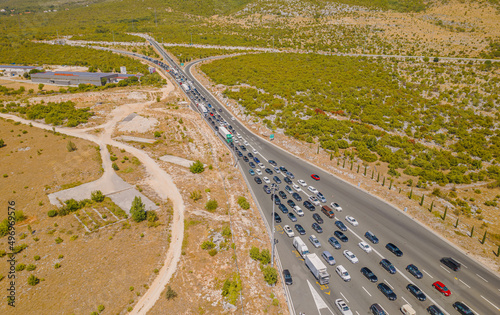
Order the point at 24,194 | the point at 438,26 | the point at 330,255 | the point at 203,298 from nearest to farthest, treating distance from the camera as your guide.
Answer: the point at 203,298 → the point at 330,255 → the point at 24,194 → the point at 438,26

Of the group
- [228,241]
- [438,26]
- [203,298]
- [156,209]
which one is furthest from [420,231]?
[438,26]

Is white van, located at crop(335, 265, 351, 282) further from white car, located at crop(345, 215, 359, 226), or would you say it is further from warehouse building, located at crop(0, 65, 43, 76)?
warehouse building, located at crop(0, 65, 43, 76)

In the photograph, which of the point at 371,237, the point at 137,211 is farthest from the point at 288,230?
the point at 137,211

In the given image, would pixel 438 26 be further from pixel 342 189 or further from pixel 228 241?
pixel 228 241

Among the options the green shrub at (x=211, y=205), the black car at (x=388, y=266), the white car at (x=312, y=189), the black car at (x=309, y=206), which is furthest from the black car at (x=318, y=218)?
the green shrub at (x=211, y=205)

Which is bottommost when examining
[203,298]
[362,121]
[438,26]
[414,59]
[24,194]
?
[203,298]

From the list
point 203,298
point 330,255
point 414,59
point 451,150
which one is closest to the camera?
point 203,298

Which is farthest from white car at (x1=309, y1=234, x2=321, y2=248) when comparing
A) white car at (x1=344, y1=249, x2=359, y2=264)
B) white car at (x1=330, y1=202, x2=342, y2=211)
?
white car at (x1=330, y1=202, x2=342, y2=211)

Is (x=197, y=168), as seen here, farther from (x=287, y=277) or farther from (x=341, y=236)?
(x=341, y=236)
